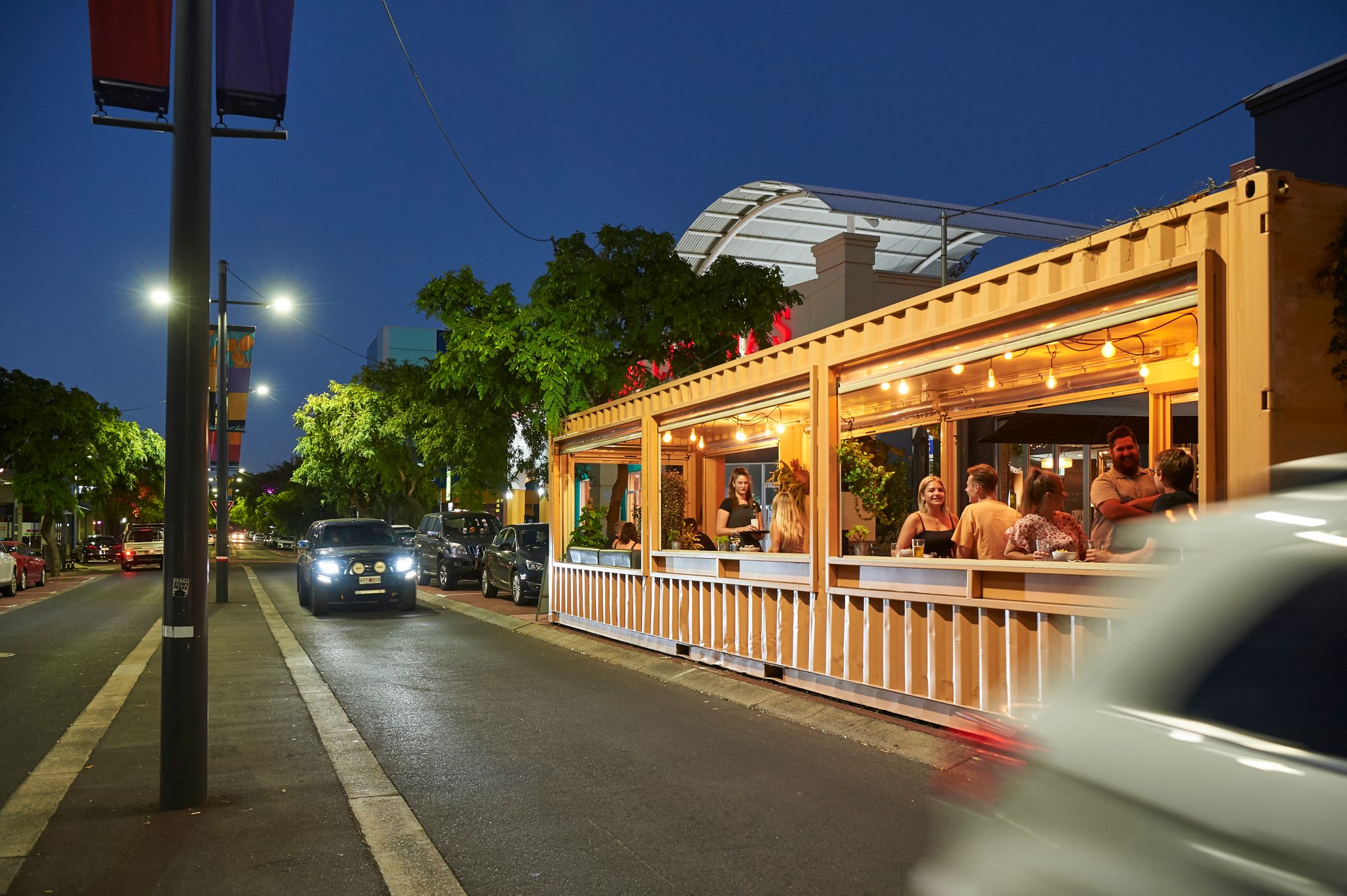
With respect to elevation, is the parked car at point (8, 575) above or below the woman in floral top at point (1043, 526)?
below

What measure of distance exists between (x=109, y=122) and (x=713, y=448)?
1187 cm

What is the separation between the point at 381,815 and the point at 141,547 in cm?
4101

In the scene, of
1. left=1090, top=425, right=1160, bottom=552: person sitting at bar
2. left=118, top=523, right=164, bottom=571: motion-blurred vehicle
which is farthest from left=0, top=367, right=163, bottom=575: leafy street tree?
left=1090, top=425, right=1160, bottom=552: person sitting at bar

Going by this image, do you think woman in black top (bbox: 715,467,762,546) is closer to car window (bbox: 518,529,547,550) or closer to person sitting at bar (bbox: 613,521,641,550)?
person sitting at bar (bbox: 613,521,641,550)

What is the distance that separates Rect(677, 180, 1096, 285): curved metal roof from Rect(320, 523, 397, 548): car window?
1421 centimetres

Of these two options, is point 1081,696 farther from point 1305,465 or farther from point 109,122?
point 109,122

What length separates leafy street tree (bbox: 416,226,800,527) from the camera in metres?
19.8

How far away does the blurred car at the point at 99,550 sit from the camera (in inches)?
1863

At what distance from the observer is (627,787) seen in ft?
22.4

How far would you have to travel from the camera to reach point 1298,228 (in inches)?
239

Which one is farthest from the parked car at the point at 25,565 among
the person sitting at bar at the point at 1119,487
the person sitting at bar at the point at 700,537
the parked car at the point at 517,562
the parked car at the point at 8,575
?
the person sitting at bar at the point at 1119,487

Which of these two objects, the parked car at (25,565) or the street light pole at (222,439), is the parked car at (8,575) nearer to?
the parked car at (25,565)

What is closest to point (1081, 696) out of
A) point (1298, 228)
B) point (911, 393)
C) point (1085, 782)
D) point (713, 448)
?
point (1085, 782)

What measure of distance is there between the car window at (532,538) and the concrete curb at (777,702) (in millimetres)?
6168
